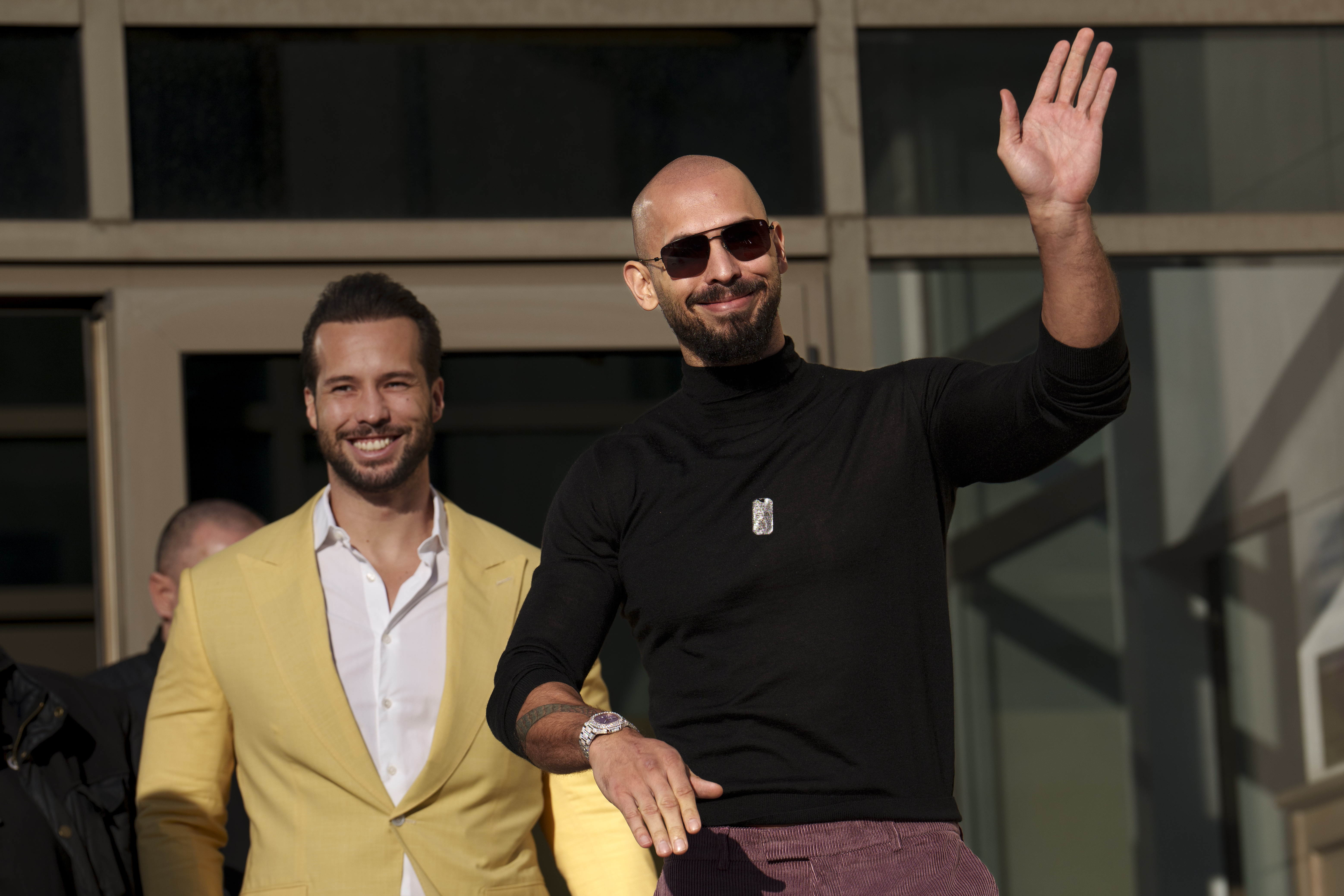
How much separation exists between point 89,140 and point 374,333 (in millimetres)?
1798

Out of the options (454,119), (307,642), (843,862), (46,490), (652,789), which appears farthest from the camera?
(46,490)

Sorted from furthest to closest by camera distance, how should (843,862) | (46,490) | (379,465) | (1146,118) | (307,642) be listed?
1. (46,490)
2. (1146,118)
3. (379,465)
4. (307,642)
5. (843,862)

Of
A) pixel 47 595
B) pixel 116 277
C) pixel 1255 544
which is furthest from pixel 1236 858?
pixel 47 595

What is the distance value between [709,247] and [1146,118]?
3.38 m

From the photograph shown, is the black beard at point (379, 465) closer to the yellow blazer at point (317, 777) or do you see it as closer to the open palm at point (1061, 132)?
→ the yellow blazer at point (317, 777)

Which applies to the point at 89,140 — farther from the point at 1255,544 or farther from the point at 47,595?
the point at 47,595

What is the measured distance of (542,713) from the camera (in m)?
2.25

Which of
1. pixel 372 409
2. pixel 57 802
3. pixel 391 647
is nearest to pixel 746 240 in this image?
pixel 372 409

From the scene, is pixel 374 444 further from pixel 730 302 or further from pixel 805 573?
pixel 805 573

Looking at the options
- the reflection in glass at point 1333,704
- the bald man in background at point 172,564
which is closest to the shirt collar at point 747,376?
the bald man in background at point 172,564

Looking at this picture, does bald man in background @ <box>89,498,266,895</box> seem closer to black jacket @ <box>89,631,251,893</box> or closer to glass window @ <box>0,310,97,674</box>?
black jacket @ <box>89,631,251,893</box>

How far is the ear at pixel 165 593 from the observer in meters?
4.60

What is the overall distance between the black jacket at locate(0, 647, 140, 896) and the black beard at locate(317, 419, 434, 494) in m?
0.79

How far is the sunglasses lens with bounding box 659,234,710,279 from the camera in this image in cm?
253
